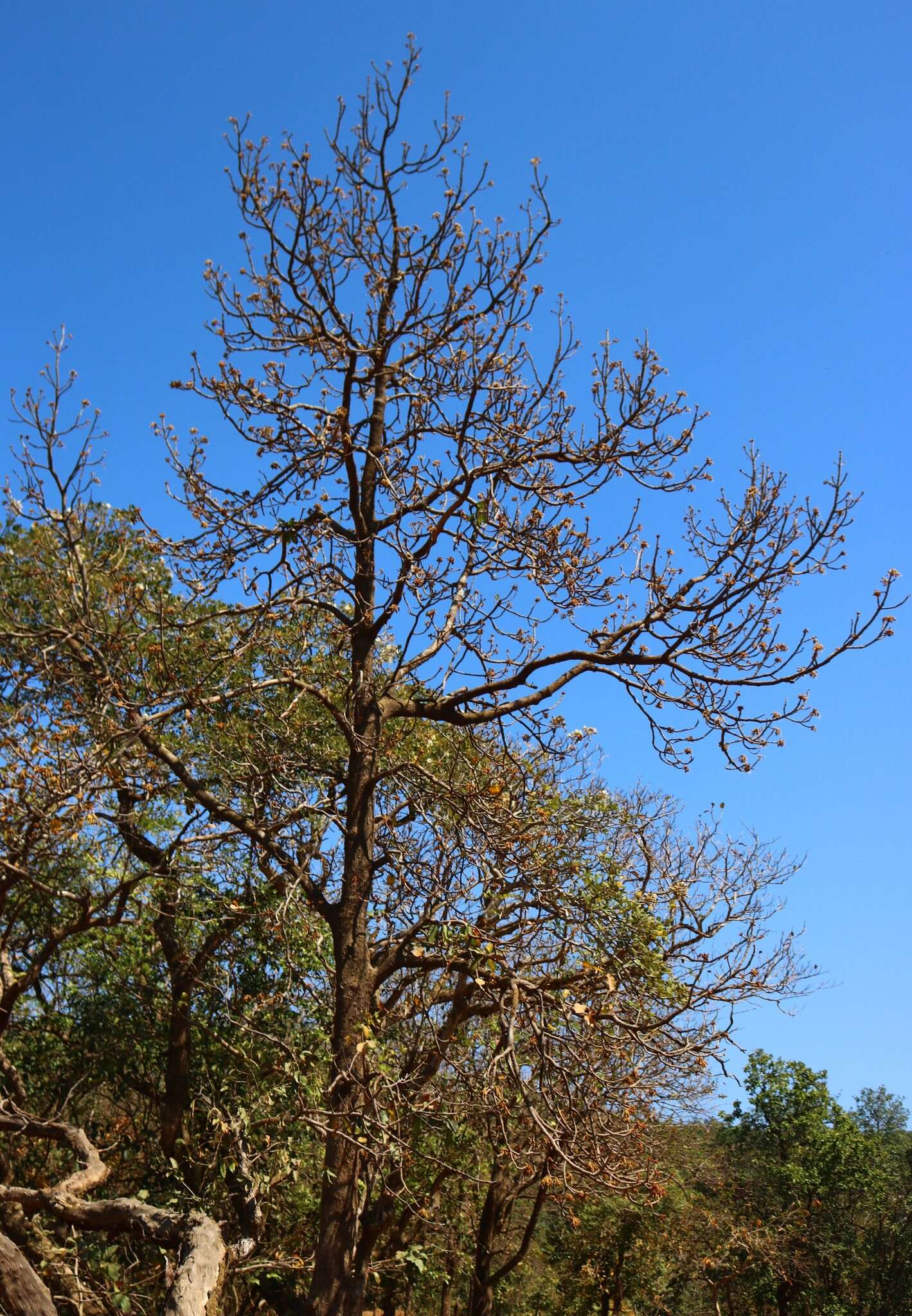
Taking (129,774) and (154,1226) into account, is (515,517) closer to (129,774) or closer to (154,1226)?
(129,774)

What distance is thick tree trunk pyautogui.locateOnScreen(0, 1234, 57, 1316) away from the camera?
15.2 ft

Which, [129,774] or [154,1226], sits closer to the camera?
[154,1226]

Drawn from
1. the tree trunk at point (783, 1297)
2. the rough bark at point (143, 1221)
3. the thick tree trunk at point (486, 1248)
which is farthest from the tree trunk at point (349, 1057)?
the tree trunk at point (783, 1297)

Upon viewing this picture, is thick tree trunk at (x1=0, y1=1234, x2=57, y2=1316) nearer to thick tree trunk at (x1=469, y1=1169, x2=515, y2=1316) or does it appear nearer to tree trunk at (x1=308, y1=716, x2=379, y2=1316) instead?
tree trunk at (x1=308, y1=716, x2=379, y2=1316)

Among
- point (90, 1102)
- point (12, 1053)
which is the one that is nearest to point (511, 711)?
point (12, 1053)

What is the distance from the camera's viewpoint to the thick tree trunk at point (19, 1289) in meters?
4.62

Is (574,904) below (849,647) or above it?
below

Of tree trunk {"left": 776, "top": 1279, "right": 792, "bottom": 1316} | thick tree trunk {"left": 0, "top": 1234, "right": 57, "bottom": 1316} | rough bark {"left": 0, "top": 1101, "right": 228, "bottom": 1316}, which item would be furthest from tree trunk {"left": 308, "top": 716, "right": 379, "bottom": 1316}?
tree trunk {"left": 776, "top": 1279, "right": 792, "bottom": 1316}

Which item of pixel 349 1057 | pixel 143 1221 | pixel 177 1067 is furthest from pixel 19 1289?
pixel 177 1067

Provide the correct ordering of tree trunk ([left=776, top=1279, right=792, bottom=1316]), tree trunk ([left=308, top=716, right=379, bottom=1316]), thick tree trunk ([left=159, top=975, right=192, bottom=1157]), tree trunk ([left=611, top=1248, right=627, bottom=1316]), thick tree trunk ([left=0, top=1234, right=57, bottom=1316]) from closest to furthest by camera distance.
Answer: thick tree trunk ([left=0, top=1234, right=57, bottom=1316])
tree trunk ([left=308, top=716, right=379, bottom=1316])
thick tree trunk ([left=159, top=975, right=192, bottom=1157])
tree trunk ([left=611, top=1248, right=627, bottom=1316])
tree trunk ([left=776, top=1279, right=792, bottom=1316])

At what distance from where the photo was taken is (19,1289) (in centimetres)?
464

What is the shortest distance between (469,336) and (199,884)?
522 centimetres

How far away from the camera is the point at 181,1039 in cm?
1025

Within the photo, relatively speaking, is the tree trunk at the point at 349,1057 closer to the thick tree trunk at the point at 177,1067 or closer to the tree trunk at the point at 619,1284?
the thick tree trunk at the point at 177,1067
